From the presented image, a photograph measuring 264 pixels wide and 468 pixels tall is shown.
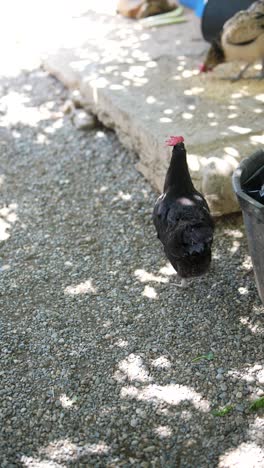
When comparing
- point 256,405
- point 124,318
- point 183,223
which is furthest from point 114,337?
point 256,405

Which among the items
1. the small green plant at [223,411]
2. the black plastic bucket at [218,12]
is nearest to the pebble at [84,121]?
the black plastic bucket at [218,12]

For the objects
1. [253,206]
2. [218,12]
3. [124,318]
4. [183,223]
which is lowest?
[124,318]

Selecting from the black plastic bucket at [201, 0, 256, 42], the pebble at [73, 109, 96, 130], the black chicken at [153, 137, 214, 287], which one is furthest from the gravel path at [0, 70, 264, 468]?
the black plastic bucket at [201, 0, 256, 42]

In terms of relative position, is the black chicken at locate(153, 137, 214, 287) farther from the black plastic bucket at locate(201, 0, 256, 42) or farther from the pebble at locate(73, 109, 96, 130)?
the black plastic bucket at locate(201, 0, 256, 42)

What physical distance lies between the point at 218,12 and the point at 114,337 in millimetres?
4832

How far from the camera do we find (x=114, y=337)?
4.24m

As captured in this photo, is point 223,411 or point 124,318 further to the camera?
point 124,318

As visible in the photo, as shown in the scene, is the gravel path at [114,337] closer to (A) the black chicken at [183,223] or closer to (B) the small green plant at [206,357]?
(B) the small green plant at [206,357]

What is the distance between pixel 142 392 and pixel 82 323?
0.82 meters

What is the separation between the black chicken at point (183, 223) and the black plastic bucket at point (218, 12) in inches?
139

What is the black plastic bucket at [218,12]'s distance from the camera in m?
7.27

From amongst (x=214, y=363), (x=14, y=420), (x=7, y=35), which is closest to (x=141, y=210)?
(x=214, y=363)

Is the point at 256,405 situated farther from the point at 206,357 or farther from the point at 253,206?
the point at 253,206

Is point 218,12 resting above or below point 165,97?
above
